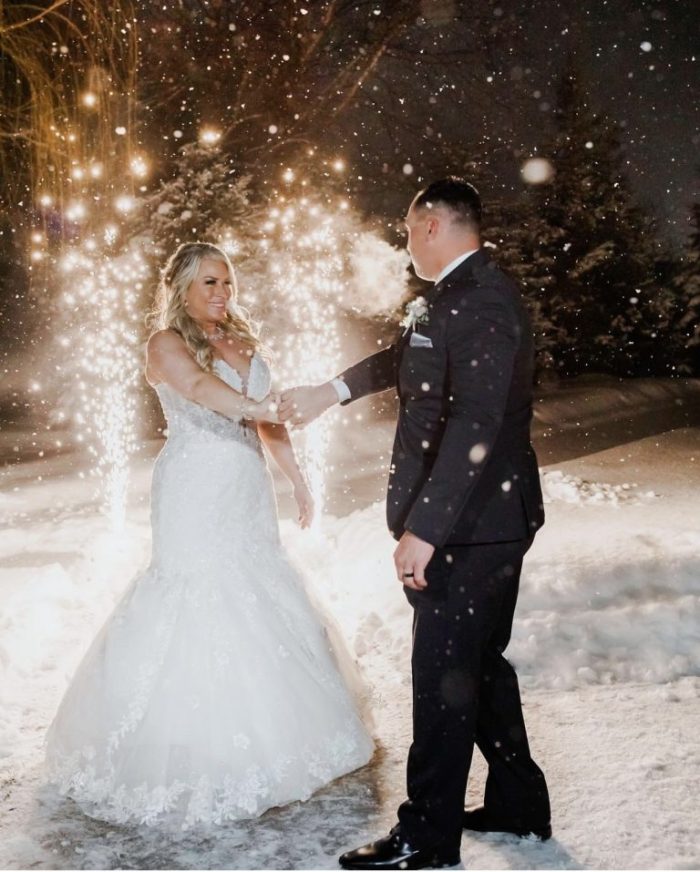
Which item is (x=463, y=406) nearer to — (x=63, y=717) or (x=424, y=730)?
(x=424, y=730)

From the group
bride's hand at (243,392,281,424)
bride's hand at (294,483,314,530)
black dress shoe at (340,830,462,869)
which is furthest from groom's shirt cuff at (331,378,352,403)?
black dress shoe at (340,830,462,869)

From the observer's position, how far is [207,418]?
399 cm

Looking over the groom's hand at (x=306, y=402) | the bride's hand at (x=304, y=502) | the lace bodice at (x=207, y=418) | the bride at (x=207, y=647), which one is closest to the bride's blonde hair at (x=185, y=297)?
the bride at (x=207, y=647)

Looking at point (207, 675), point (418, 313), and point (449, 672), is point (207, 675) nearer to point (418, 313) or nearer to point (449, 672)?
point (449, 672)

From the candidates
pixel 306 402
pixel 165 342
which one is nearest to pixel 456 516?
pixel 306 402

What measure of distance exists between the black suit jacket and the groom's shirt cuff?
1.76 ft

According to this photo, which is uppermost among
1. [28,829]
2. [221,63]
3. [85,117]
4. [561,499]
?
[221,63]

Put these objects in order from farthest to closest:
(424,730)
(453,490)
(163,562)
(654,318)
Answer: (654,318), (163,562), (424,730), (453,490)

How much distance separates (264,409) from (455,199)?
4.64 feet

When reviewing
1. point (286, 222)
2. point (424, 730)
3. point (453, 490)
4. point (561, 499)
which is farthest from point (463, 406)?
point (286, 222)

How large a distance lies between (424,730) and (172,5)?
12.1m

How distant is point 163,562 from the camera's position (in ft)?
12.6

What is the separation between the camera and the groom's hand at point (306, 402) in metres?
3.80

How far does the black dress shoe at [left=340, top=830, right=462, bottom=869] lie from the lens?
117 inches
